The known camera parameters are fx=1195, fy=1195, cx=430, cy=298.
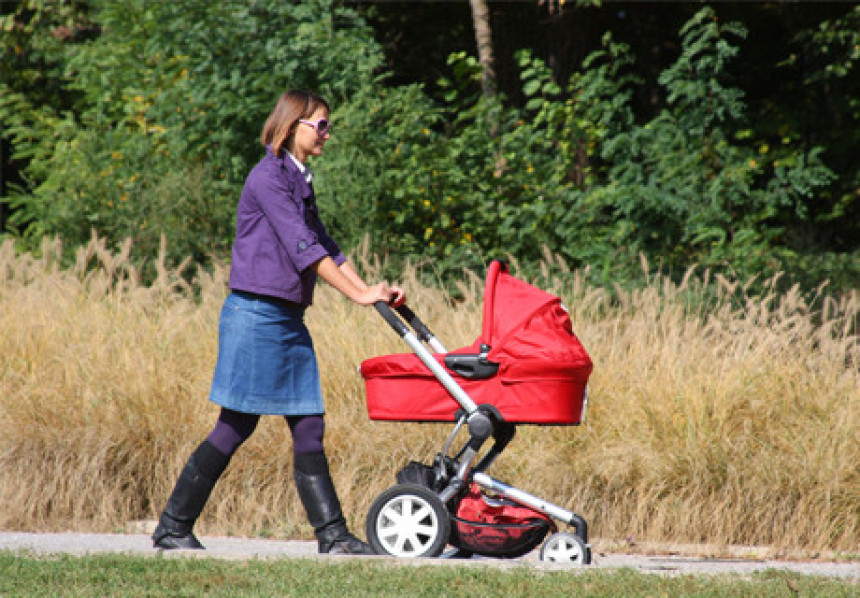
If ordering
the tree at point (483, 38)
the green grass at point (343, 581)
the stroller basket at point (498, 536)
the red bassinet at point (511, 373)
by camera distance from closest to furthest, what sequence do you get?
the green grass at point (343, 581)
the red bassinet at point (511, 373)
the stroller basket at point (498, 536)
the tree at point (483, 38)

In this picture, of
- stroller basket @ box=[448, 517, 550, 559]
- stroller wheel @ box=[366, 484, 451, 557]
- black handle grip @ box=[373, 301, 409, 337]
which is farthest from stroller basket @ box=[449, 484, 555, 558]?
black handle grip @ box=[373, 301, 409, 337]

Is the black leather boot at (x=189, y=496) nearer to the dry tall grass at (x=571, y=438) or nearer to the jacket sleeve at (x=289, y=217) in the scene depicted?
the jacket sleeve at (x=289, y=217)

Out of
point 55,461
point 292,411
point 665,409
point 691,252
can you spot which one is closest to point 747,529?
point 665,409

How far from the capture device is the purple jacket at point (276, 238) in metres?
4.85

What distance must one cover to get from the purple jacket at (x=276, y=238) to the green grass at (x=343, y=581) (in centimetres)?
112

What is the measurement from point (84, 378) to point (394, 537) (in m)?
3.19

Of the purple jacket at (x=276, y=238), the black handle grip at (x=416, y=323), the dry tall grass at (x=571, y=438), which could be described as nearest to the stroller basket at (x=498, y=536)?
the black handle grip at (x=416, y=323)

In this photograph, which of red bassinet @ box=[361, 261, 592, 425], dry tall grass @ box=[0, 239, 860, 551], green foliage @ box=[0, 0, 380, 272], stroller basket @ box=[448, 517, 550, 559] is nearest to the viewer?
red bassinet @ box=[361, 261, 592, 425]

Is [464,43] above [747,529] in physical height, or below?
above

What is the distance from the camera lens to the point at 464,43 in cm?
1762

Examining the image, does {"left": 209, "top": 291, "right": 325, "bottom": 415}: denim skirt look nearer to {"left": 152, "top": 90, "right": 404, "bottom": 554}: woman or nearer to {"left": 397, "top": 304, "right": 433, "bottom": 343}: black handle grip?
{"left": 152, "top": 90, "right": 404, "bottom": 554}: woman

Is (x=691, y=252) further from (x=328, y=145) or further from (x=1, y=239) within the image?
(x=1, y=239)

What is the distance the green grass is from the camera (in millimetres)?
4262

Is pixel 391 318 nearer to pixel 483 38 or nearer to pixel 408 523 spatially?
pixel 408 523
